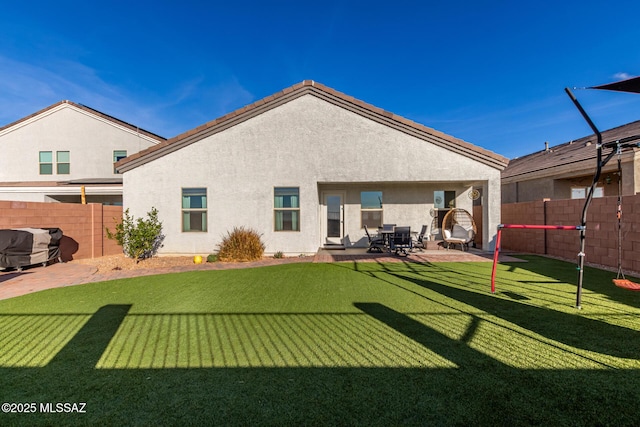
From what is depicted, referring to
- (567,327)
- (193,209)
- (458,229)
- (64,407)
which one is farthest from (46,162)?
(567,327)

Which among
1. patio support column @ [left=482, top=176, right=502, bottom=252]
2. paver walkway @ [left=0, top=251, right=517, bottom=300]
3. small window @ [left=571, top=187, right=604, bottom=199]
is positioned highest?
small window @ [left=571, top=187, right=604, bottom=199]

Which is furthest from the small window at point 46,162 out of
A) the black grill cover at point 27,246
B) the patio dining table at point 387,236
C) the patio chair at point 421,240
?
the patio chair at point 421,240

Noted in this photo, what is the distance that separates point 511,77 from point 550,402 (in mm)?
18547

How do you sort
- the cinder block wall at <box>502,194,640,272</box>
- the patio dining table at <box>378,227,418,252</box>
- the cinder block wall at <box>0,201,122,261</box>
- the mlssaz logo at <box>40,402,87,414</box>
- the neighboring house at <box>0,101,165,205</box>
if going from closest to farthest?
the mlssaz logo at <box>40,402,87,414</box>
the cinder block wall at <box>502,194,640,272</box>
the cinder block wall at <box>0,201,122,261</box>
the patio dining table at <box>378,227,418,252</box>
the neighboring house at <box>0,101,165,205</box>

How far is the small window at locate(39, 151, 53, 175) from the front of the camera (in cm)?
1658

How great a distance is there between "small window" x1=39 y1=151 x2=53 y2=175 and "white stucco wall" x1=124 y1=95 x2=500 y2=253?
11352 millimetres

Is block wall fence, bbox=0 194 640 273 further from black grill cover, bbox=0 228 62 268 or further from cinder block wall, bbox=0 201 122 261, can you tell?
black grill cover, bbox=0 228 62 268

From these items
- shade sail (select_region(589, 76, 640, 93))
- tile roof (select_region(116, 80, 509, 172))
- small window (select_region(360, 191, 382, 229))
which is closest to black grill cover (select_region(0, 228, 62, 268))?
tile roof (select_region(116, 80, 509, 172))

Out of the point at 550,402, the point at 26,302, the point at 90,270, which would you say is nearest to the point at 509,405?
the point at 550,402

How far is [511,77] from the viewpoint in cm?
1555

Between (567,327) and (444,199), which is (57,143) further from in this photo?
(567,327)

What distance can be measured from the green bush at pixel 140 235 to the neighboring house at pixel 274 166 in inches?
12.3

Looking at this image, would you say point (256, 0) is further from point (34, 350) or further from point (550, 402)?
point (550, 402)

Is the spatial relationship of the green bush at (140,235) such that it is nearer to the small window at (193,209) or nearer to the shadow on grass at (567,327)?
the small window at (193,209)
